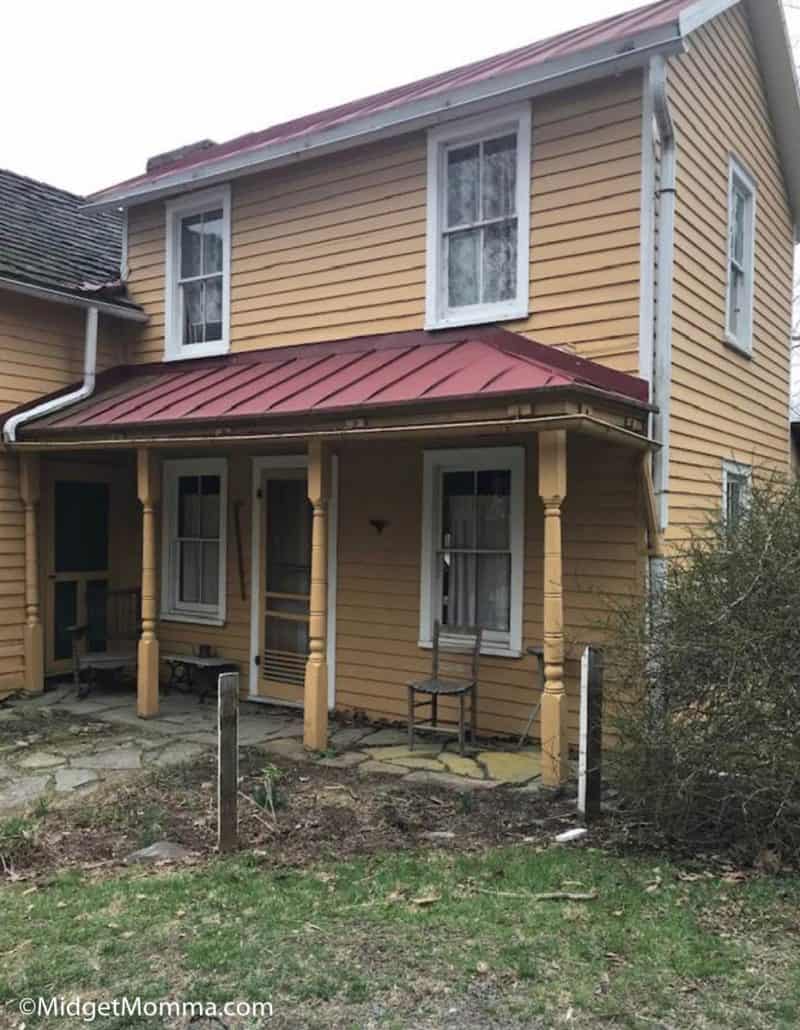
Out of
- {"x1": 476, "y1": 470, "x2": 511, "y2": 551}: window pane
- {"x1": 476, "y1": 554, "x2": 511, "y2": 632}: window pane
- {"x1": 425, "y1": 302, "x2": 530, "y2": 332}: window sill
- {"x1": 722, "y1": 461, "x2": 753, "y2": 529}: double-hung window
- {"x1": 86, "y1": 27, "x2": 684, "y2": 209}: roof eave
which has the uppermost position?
{"x1": 86, "y1": 27, "x2": 684, "y2": 209}: roof eave

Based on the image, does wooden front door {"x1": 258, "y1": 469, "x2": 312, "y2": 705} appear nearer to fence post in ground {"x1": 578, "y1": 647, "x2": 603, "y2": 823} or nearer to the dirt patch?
the dirt patch

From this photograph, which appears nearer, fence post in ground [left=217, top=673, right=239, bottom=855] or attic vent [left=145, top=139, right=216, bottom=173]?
fence post in ground [left=217, top=673, right=239, bottom=855]

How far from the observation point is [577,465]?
285 inches

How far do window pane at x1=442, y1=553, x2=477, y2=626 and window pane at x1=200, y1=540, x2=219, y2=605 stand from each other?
292 cm

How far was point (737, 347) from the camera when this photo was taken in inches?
346

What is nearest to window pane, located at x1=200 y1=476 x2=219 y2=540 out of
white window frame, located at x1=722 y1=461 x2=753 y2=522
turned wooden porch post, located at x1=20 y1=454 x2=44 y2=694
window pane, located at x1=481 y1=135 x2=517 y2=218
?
turned wooden porch post, located at x1=20 y1=454 x2=44 y2=694

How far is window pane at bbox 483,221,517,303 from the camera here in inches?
299

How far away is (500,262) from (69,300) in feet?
15.0

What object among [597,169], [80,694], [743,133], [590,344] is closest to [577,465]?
[590,344]

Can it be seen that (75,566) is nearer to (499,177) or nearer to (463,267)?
(463,267)

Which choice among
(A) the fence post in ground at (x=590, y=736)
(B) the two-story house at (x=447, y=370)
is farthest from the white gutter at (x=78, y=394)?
(A) the fence post in ground at (x=590, y=736)

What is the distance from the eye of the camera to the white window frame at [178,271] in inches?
369

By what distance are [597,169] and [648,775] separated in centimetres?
468

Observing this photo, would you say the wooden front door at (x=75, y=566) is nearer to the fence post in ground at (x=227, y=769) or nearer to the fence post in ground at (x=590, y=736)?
the fence post in ground at (x=227, y=769)
